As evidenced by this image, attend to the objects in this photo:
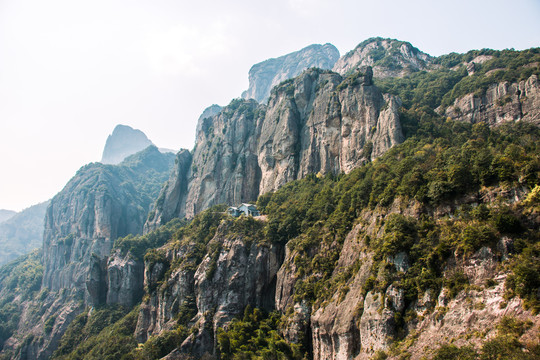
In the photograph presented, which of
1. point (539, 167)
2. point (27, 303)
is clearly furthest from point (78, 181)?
point (539, 167)

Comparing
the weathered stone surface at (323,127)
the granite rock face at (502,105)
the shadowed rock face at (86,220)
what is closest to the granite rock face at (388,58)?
the weathered stone surface at (323,127)

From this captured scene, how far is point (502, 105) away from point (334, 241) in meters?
43.2

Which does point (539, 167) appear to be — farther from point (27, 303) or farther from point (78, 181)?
point (78, 181)

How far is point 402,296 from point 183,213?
3429 inches

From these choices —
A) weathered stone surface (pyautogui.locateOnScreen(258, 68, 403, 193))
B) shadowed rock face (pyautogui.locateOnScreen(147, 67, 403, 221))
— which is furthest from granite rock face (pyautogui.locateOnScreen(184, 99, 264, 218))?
weathered stone surface (pyautogui.locateOnScreen(258, 68, 403, 193))

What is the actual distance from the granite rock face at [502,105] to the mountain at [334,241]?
265 millimetres

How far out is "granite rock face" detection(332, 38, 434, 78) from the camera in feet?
356

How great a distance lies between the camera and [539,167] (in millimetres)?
25781

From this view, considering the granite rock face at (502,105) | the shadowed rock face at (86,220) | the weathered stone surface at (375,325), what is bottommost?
the weathered stone surface at (375,325)

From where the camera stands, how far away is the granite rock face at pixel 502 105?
53656 millimetres

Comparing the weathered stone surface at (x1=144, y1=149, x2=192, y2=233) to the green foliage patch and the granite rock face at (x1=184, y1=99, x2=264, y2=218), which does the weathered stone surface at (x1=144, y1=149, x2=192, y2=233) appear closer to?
the granite rock face at (x1=184, y1=99, x2=264, y2=218)

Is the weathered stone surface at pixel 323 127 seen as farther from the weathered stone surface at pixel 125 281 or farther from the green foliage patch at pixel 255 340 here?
the weathered stone surface at pixel 125 281

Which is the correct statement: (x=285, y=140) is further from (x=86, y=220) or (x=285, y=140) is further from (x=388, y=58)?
(x=86, y=220)

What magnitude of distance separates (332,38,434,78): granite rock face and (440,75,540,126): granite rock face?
46.1 m
